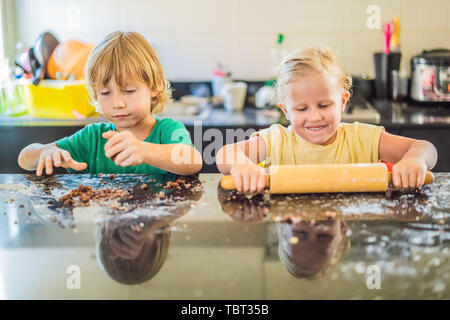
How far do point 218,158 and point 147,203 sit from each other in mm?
312

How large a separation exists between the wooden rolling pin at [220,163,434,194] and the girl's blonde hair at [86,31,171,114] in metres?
0.52

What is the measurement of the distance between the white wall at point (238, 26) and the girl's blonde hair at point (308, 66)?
52.5 inches

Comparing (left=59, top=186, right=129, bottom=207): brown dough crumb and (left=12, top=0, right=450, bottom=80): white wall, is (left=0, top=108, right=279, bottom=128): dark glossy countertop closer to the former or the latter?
(left=12, top=0, right=450, bottom=80): white wall

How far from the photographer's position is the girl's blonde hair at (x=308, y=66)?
1.21 metres

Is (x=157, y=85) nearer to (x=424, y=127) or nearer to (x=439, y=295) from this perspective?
(x=439, y=295)

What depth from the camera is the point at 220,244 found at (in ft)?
2.31

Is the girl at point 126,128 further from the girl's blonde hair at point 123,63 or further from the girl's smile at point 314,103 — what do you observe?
the girl's smile at point 314,103

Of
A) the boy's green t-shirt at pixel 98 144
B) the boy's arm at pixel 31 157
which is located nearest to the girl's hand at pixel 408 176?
the boy's green t-shirt at pixel 98 144

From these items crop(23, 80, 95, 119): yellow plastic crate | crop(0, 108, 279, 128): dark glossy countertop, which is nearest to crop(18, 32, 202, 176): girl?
crop(0, 108, 279, 128): dark glossy countertop

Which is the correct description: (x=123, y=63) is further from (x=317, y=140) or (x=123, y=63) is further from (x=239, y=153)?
(x=317, y=140)

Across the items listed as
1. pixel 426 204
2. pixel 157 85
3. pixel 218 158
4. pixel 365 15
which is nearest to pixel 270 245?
pixel 426 204

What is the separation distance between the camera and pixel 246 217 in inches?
32.2

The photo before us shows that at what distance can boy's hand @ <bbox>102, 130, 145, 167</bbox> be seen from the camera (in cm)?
103
